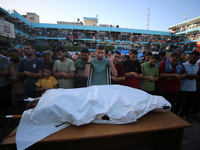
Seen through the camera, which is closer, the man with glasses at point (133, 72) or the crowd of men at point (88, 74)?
the crowd of men at point (88, 74)

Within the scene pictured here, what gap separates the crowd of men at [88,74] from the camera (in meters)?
2.65

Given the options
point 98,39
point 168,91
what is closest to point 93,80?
point 168,91

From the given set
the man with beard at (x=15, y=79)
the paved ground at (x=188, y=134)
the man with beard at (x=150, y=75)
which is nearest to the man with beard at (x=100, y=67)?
the man with beard at (x=150, y=75)

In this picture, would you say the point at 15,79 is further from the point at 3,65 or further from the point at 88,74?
the point at 88,74

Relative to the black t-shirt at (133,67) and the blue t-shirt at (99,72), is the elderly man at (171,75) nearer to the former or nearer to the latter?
the black t-shirt at (133,67)

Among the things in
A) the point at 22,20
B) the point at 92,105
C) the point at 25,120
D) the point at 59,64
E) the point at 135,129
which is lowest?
the point at 135,129

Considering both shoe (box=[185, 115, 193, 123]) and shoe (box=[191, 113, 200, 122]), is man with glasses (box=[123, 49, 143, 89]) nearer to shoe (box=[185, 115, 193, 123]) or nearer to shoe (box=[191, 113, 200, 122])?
shoe (box=[185, 115, 193, 123])

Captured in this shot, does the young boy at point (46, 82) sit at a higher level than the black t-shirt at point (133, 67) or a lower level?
lower

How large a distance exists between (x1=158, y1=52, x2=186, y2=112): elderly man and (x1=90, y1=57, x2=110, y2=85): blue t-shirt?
1.74 metres

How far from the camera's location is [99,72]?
262cm

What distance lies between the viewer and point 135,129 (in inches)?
51.3

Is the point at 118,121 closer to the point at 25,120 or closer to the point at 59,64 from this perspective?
the point at 25,120

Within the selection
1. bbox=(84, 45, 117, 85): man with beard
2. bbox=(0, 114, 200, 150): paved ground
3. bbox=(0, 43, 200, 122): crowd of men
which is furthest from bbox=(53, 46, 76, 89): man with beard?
bbox=(0, 114, 200, 150): paved ground

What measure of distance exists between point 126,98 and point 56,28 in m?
34.1
